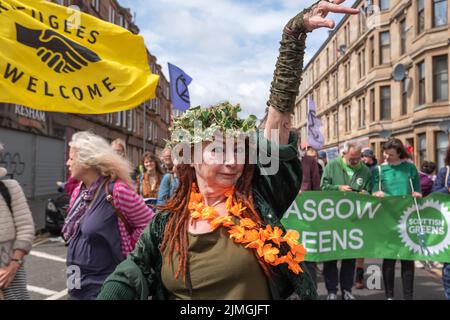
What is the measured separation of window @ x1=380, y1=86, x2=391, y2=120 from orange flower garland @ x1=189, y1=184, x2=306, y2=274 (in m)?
30.6

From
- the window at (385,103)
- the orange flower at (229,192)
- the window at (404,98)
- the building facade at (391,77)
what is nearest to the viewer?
the orange flower at (229,192)

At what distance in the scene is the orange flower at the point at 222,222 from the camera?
1.76 meters

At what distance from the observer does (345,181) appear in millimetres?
5688

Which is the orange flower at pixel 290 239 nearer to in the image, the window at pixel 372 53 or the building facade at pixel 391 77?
the building facade at pixel 391 77

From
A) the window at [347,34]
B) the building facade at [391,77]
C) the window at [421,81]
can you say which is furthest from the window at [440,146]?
the window at [347,34]

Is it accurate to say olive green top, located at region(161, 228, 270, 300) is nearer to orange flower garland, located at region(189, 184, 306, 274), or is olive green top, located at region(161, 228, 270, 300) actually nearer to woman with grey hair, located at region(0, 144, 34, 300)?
orange flower garland, located at region(189, 184, 306, 274)

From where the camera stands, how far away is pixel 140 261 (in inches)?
72.8

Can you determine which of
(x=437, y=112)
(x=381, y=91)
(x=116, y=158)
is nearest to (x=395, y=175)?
(x=116, y=158)

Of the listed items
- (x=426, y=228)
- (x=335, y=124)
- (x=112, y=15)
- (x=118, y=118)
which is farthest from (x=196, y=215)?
(x=335, y=124)

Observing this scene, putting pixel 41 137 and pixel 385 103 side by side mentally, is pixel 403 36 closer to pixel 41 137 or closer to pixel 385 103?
pixel 385 103

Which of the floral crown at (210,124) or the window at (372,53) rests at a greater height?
the window at (372,53)

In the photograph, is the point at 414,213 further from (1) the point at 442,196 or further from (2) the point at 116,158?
(2) the point at 116,158

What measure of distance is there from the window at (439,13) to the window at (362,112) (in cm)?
1246
